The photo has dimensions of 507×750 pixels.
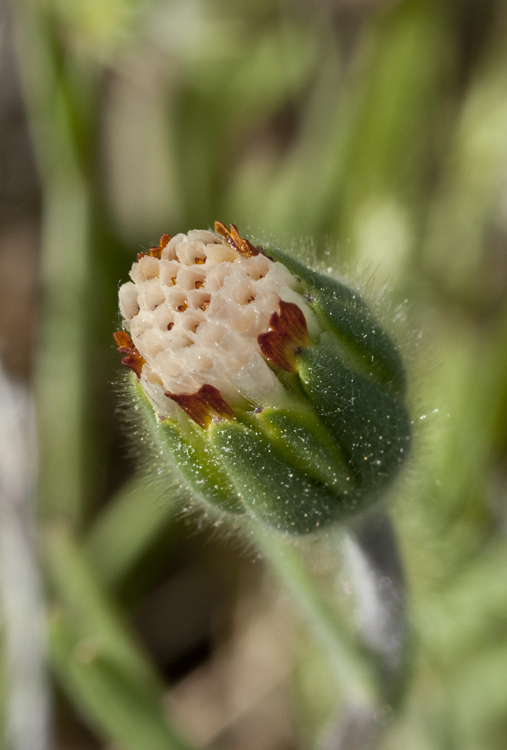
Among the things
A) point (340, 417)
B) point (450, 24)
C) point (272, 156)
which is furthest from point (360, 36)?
point (340, 417)

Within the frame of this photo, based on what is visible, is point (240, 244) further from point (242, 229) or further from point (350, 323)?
point (242, 229)

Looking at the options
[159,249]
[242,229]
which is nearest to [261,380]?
[159,249]

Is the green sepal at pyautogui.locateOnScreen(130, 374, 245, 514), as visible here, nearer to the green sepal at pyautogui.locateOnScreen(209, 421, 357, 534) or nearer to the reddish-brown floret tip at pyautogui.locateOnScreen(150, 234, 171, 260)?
the green sepal at pyautogui.locateOnScreen(209, 421, 357, 534)

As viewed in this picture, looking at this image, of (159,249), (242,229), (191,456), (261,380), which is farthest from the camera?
(242,229)

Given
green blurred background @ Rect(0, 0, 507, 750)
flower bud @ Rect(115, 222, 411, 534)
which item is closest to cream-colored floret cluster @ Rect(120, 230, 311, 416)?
flower bud @ Rect(115, 222, 411, 534)

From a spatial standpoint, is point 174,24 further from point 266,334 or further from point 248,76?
point 266,334

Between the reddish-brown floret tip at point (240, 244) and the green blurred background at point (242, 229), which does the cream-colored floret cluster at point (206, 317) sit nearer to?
the reddish-brown floret tip at point (240, 244)
